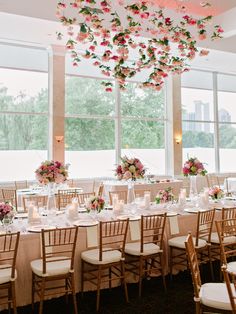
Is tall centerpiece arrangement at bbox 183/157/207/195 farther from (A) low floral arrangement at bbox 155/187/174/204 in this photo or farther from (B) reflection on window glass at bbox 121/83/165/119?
(B) reflection on window glass at bbox 121/83/165/119

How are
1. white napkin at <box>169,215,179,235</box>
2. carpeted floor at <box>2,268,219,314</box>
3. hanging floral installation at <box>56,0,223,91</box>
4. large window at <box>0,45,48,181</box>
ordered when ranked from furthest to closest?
large window at <box>0,45,48,181</box> < white napkin at <box>169,215,179,235</box> < hanging floral installation at <box>56,0,223,91</box> < carpeted floor at <box>2,268,219,314</box>

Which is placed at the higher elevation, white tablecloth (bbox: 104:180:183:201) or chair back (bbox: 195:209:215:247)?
white tablecloth (bbox: 104:180:183:201)

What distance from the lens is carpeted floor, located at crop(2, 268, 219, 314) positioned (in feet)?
13.2

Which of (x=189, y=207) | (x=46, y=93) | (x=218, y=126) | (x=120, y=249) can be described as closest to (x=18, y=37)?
(x=46, y=93)

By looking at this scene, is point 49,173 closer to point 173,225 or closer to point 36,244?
point 36,244

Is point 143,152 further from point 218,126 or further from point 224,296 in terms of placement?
point 224,296

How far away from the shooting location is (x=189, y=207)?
601 centimetres

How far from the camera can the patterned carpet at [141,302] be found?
4039 mm

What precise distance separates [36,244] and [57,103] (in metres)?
7.06

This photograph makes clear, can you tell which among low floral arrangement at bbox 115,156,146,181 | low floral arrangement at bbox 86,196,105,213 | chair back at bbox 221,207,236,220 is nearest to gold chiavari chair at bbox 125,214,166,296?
low floral arrangement at bbox 86,196,105,213

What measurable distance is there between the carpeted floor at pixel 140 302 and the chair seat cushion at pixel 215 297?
3.02 feet

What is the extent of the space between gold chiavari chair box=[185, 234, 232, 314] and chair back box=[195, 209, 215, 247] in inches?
66.9

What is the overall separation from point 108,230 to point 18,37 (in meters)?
6.94

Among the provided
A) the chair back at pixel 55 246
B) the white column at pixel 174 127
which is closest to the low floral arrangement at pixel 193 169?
the chair back at pixel 55 246
